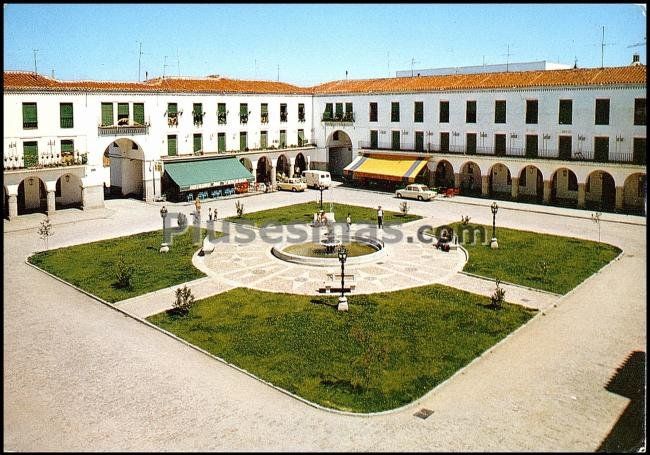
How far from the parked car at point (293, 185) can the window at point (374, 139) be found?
7.62 metres

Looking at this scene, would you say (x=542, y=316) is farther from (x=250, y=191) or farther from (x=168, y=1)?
(x=250, y=191)

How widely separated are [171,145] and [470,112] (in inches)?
955

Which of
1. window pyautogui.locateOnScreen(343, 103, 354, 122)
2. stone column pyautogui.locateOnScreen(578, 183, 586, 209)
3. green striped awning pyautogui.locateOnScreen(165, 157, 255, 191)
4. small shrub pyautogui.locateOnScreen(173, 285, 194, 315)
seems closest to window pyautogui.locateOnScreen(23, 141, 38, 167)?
green striped awning pyautogui.locateOnScreen(165, 157, 255, 191)

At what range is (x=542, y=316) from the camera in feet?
71.7

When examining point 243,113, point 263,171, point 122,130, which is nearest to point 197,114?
point 243,113

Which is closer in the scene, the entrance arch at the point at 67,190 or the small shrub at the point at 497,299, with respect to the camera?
the small shrub at the point at 497,299

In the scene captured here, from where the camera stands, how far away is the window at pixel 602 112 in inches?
1588

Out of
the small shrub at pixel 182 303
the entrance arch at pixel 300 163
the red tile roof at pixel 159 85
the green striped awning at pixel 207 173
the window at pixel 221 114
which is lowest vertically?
the small shrub at pixel 182 303

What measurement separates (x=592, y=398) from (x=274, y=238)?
2118 centimetres

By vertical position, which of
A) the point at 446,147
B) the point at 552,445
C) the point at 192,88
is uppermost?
the point at 192,88

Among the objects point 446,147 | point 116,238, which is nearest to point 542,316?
point 116,238

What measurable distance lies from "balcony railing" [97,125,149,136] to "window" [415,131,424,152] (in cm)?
2248

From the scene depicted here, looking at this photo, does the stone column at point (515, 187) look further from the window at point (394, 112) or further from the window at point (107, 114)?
the window at point (107, 114)

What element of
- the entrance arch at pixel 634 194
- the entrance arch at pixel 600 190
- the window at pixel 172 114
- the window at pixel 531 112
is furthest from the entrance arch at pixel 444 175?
the window at pixel 172 114
